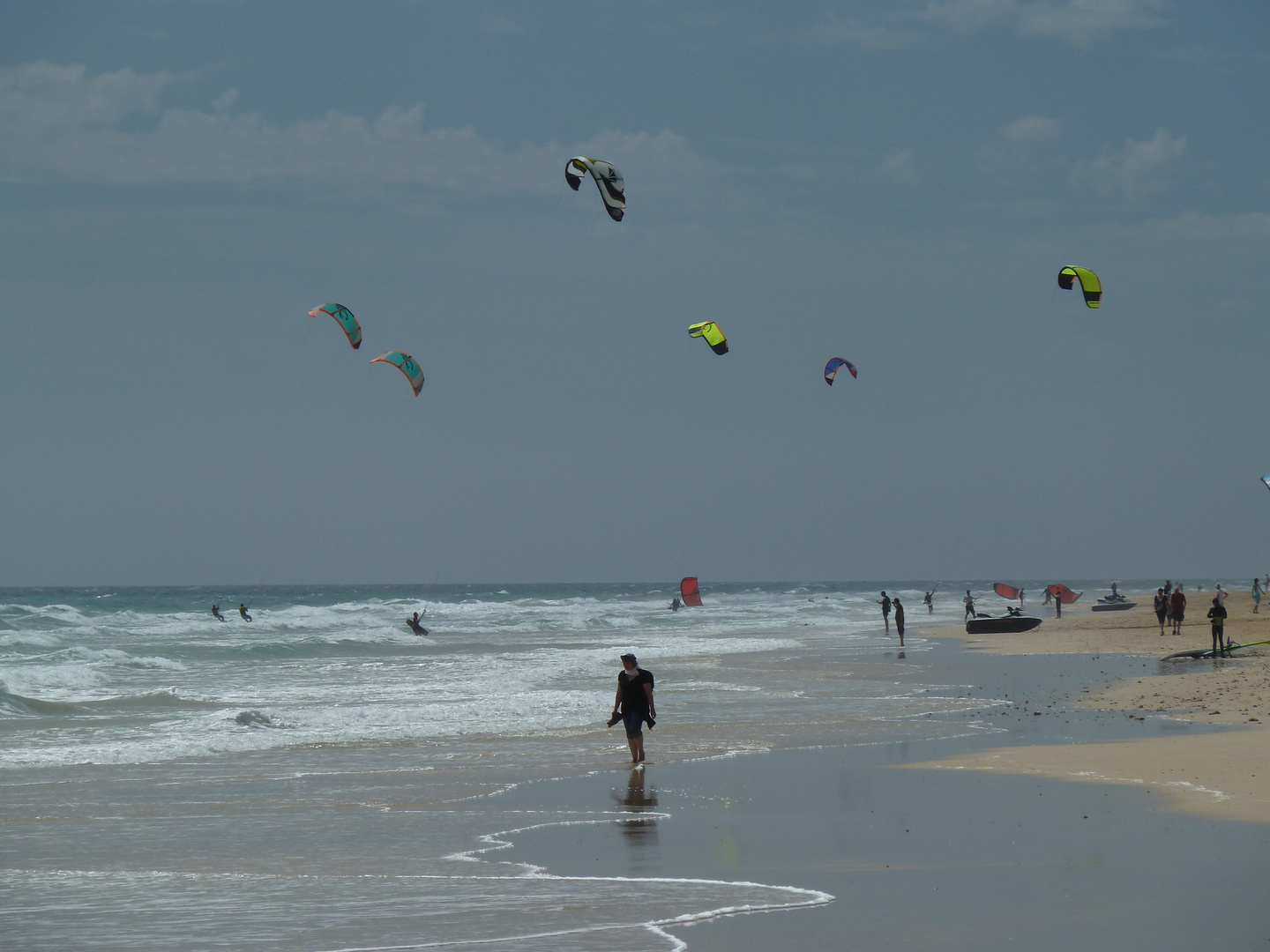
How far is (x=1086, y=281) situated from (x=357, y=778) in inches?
732

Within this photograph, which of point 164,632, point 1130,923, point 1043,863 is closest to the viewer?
point 1130,923

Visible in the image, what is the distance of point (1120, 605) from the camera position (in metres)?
50.2

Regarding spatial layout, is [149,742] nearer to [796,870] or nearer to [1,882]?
[1,882]

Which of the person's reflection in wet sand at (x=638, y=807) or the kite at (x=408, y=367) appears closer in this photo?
the person's reflection in wet sand at (x=638, y=807)

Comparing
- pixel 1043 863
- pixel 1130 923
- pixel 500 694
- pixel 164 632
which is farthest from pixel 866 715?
pixel 164 632

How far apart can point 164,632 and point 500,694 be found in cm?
3083

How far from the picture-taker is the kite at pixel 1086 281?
2395 centimetres

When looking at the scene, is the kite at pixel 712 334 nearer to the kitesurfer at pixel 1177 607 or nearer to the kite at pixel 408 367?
the kite at pixel 408 367

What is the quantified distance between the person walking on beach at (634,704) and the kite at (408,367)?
1506cm

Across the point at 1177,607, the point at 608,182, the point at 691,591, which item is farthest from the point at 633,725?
the point at 691,591

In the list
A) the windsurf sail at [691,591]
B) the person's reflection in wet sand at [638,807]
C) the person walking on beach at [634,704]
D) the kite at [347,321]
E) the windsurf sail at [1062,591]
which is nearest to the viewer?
the person's reflection in wet sand at [638,807]

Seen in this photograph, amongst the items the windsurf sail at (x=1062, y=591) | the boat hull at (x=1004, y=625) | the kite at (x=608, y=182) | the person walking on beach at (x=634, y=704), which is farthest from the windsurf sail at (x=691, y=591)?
the person walking on beach at (x=634, y=704)

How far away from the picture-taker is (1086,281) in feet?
79.5

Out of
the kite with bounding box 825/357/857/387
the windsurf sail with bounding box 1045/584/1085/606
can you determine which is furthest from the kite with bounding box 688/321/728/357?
the windsurf sail with bounding box 1045/584/1085/606
